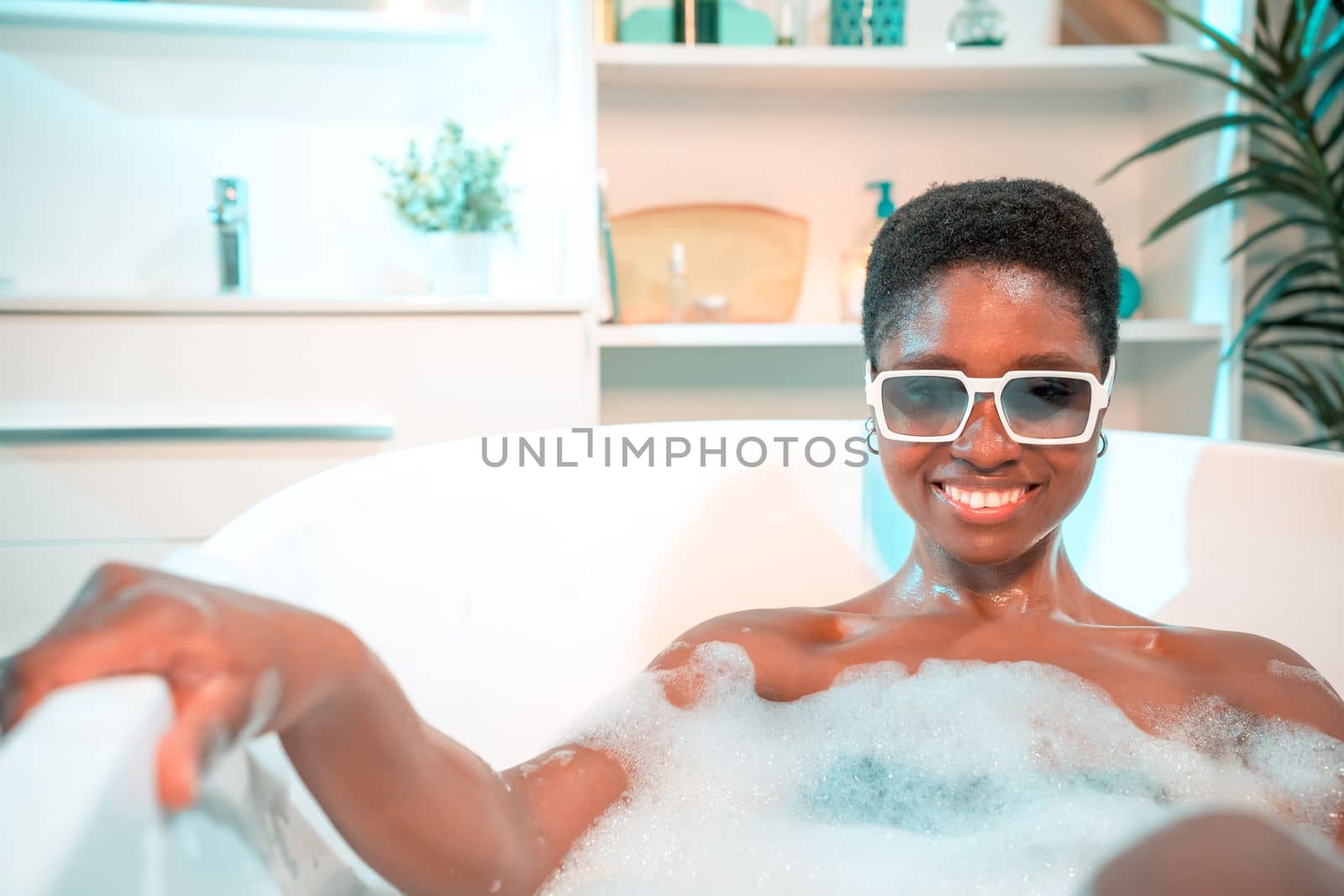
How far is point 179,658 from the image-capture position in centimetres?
42

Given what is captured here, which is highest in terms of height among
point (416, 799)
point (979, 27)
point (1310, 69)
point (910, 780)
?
point (979, 27)

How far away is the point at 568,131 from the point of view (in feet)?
6.72

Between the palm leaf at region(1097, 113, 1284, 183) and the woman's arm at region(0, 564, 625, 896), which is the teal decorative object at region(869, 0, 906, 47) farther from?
the woman's arm at region(0, 564, 625, 896)

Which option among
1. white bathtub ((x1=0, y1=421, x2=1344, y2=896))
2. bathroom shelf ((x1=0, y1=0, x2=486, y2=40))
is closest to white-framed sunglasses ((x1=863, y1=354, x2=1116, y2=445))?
white bathtub ((x1=0, y1=421, x2=1344, y2=896))

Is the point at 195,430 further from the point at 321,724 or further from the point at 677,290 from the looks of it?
the point at 321,724

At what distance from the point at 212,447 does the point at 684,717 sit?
1005 millimetres

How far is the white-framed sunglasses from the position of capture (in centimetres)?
90

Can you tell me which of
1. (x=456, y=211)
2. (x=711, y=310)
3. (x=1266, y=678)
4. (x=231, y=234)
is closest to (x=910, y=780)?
(x=1266, y=678)

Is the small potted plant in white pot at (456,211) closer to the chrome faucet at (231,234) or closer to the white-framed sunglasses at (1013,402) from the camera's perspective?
the chrome faucet at (231,234)

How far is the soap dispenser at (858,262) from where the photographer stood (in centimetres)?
206

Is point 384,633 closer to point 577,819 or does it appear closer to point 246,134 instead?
point 577,819

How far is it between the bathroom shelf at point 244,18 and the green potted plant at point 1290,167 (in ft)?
4.10

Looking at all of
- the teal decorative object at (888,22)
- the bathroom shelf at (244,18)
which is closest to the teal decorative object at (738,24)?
the teal decorative object at (888,22)

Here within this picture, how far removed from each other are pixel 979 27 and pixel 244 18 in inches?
52.9
